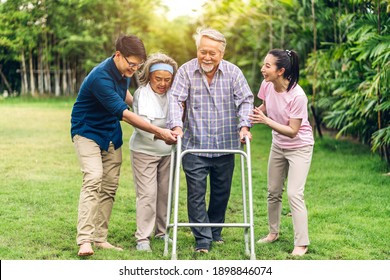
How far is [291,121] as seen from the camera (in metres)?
4.89

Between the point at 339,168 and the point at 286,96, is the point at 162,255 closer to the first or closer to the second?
the point at 286,96

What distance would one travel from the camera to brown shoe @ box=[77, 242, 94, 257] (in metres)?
4.75

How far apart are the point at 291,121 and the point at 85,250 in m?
1.65

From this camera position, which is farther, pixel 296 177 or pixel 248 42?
pixel 248 42

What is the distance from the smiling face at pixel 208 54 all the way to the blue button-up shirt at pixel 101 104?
59 cm

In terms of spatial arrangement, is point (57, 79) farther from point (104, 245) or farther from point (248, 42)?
point (104, 245)

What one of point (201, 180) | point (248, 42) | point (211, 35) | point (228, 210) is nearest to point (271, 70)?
point (211, 35)

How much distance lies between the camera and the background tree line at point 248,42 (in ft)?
30.3

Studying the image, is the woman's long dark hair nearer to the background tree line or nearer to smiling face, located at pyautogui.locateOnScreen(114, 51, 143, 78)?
smiling face, located at pyautogui.locateOnScreen(114, 51, 143, 78)

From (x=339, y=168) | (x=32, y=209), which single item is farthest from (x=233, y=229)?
(x=339, y=168)

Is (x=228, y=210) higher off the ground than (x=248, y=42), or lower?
lower

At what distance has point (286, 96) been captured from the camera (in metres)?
4.95

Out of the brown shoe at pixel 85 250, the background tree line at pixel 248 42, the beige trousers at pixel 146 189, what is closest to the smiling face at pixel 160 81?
the beige trousers at pixel 146 189

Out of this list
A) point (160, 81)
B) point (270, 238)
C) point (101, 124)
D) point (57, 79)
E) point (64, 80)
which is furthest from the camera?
point (64, 80)
